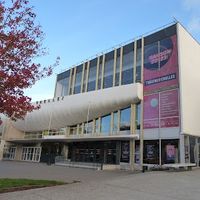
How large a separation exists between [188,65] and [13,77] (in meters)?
22.1

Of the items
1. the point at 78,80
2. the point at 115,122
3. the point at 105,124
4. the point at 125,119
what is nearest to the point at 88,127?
the point at 105,124

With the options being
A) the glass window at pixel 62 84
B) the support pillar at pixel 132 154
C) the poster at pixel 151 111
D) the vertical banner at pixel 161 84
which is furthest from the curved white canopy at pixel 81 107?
the support pillar at pixel 132 154

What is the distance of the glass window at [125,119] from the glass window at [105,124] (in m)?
2.07

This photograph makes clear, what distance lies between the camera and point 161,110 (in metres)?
26.5

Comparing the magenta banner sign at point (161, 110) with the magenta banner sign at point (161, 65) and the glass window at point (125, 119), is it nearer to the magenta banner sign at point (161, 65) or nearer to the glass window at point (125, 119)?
the magenta banner sign at point (161, 65)

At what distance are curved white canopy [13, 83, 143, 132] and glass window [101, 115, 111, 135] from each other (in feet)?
1.96

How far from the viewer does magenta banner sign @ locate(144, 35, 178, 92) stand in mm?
26663

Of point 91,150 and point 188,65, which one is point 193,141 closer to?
point 188,65

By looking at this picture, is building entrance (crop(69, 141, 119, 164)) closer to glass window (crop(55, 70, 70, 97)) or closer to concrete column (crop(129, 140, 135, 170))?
concrete column (crop(129, 140, 135, 170))

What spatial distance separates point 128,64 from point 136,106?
5.54 m

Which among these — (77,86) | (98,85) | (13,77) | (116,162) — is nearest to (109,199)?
(13,77)

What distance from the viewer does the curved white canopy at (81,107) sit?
29.4 m

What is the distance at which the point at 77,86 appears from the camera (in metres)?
38.9

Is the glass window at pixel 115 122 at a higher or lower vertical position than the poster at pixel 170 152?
higher
